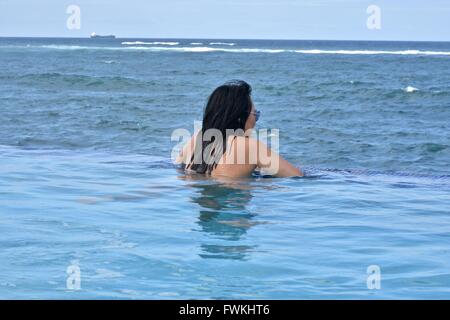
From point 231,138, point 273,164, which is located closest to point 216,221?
point 231,138

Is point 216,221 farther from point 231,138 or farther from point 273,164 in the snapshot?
point 273,164

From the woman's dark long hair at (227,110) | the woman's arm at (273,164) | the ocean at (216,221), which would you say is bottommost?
the ocean at (216,221)

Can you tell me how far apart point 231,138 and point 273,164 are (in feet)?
2.06

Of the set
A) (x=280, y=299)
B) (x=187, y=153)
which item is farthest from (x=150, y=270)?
(x=187, y=153)

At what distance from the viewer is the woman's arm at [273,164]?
7.72m

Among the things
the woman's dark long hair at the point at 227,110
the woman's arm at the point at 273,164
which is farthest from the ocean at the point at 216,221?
the woman's dark long hair at the point at 227,110

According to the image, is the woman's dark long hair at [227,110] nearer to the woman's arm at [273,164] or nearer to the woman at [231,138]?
the woman at [231,138]

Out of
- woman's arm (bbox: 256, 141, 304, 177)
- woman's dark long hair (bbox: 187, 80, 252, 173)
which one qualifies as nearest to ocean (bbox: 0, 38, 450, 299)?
woman's arm (bbox: 256, 141, 304, 177)

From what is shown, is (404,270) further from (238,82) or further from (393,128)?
(393,128)

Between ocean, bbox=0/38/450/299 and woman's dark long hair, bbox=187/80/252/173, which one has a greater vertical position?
woman's dark long hair, bbox=187/80/252/173

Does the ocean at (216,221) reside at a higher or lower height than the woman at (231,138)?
lower

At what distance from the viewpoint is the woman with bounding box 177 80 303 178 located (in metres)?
7.68

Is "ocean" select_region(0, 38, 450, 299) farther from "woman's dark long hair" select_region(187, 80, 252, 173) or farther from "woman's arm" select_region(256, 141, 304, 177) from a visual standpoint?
"woman's dark long hair" select_region(187, 80, 252, 173)

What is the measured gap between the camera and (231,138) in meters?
7.69
